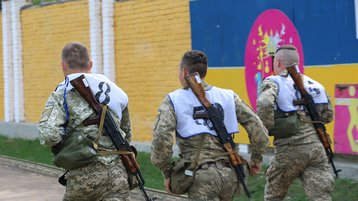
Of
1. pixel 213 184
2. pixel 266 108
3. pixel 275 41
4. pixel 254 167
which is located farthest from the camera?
pixel 275 41

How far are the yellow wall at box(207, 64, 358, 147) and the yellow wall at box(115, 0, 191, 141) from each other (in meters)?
1.21

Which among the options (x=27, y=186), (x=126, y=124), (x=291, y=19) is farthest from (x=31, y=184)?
(x=126, y=124)

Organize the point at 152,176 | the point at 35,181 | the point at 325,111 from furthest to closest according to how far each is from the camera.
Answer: the point at 35,181 → the point at 152,176 → the point at 325,111

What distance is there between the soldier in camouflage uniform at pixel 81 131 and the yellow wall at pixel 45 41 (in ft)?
28.5

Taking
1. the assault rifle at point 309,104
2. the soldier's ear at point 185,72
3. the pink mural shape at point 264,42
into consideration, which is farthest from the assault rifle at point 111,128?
the pink mural shape at point 264,42

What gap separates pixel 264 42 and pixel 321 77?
1242 mm

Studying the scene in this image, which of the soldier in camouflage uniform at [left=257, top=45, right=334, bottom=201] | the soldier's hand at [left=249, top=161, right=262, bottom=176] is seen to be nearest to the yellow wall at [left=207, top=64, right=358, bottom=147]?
the soldier in camouflage uniform at [left=257, top=45, right=334, bottom=201]

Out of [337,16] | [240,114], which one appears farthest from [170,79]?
[240,114]

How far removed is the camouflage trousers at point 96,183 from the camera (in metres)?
4.82

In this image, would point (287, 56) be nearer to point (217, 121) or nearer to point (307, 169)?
point (307, 169)

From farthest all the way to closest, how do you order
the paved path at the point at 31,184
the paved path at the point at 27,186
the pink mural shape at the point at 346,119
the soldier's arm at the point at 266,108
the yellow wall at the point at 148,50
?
the yellow wall at the point at 148,50 → the paved path at the point at 27,186 → the paved path at the point at 31,184 → the pink mural shape at the point at 346,119 → the soldier's arm at the point at 266,108

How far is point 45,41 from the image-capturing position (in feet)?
49.0

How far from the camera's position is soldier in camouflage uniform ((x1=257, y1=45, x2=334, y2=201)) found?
228 inches

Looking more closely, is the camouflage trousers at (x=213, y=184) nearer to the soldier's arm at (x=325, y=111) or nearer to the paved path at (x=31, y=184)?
the soldier's arm at (x=325, y=111)
